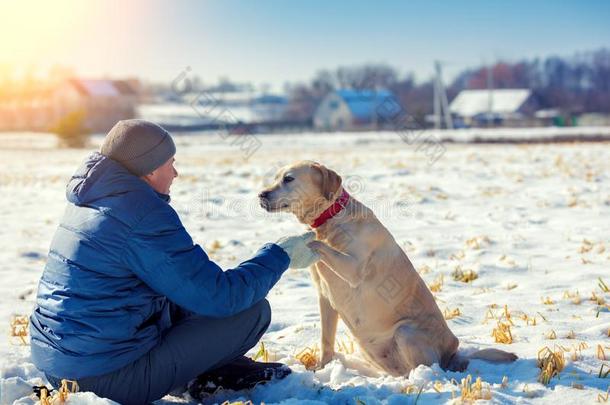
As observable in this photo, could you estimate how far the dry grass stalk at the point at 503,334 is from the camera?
14.1 ft

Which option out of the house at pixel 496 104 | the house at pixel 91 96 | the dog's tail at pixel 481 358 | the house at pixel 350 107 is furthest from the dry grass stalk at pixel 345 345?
the house at pixel 496 104

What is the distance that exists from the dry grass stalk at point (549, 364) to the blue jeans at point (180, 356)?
1564mm

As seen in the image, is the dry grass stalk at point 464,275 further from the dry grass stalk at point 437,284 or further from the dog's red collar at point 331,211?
the dog's red collar at point 331,211

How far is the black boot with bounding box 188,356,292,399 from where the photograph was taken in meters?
3.69

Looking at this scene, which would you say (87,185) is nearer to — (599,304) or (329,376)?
(329,376)

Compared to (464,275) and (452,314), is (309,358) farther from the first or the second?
(464,275)

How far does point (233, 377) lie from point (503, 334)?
181 centimetres

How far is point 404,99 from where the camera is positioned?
97.4 m

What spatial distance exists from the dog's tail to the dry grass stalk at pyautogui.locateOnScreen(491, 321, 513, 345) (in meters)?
0.45

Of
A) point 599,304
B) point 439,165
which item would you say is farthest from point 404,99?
point 599,304

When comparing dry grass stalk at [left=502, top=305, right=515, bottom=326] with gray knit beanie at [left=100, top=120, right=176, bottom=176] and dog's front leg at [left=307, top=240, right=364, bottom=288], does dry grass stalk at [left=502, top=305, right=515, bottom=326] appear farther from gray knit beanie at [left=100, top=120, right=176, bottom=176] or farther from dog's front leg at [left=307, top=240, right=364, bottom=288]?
gray knit beanie at [left=100, top=120, right=176, bottom=176]

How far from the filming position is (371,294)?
4.23 metres

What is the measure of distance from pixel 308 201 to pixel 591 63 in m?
133

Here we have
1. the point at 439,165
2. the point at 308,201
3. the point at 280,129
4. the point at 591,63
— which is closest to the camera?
the point at 308,201
